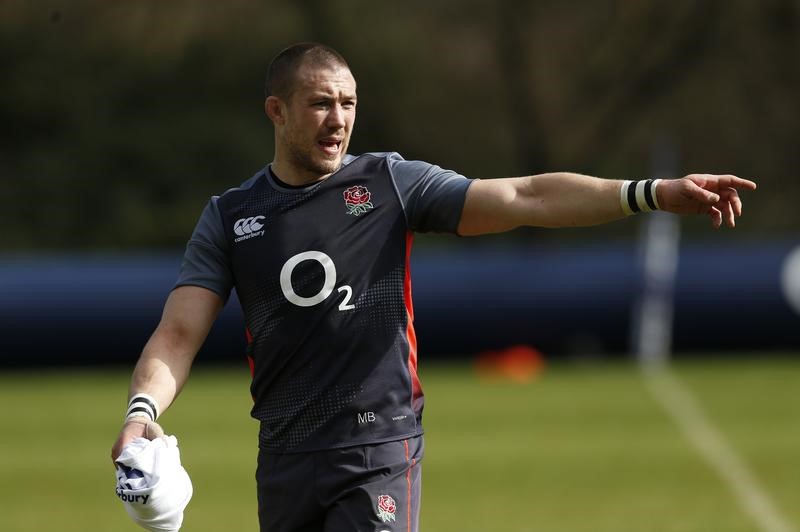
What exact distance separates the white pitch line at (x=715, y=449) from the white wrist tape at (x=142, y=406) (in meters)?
5.94

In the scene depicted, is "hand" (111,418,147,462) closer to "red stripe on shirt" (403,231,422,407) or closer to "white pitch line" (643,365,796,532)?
"red stripe on shirt" (403,231,422,407)

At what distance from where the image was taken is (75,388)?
20.3 metres

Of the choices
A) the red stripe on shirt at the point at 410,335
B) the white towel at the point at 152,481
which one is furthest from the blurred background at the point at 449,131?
the white towel at the point at 152,481

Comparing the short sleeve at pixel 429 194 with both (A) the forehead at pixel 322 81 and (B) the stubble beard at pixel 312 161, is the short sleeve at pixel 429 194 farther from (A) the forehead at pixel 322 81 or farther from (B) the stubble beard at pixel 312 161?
(A) the forehead at pixel 322 81

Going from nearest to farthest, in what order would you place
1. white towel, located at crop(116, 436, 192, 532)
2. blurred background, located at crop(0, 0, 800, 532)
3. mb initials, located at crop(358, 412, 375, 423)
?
white towel, located at crop(116, 436, 192, 532) → mb initials, located at crop(358, 412, 375, 423) → blurred background, located at crop(0, 0, 800, 532)

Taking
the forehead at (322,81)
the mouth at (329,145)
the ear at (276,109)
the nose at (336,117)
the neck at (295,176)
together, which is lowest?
the neck at (295,176)

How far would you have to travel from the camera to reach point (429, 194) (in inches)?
222

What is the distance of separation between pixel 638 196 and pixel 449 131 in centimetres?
2165

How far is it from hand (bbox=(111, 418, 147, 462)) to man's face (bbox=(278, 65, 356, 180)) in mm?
1176

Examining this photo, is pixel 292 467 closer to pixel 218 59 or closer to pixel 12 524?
pixel 12 524

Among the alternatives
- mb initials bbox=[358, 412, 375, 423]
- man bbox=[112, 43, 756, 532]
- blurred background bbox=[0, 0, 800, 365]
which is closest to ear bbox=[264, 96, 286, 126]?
man bbox=[112, 43, 756, 532]

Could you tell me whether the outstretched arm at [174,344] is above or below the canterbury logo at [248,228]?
below

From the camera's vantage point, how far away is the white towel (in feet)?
16.4

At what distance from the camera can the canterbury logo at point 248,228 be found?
564 centimetres
